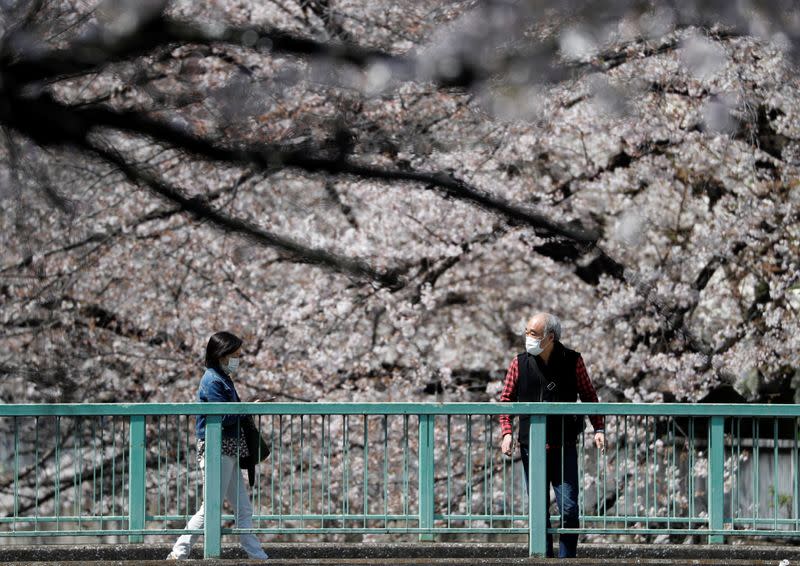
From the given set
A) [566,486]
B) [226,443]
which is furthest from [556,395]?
[226,443]

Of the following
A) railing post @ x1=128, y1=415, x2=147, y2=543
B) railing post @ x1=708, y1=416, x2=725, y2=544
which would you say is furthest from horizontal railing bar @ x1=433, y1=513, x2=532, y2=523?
railing post @ x1=128, y1=415, x2=147, y2=543

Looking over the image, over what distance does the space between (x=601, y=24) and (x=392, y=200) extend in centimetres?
322

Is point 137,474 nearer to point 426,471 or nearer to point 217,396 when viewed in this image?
point 217,396

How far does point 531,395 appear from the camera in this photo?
27.7 ft

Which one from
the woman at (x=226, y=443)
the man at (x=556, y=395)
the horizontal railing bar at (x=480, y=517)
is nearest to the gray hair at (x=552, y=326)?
the man at (x=556, y=395)

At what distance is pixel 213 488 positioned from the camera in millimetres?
8484

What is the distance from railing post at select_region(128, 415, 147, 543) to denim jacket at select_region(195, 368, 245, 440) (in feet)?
1.17

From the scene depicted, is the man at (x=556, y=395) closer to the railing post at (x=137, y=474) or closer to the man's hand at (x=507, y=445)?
the man's hand at (x=507, y=445)

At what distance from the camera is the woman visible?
28.0 feet

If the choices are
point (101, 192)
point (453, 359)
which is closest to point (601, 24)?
point (453, 359)

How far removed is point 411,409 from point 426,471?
0.52 m

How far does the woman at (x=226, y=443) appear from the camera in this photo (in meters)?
8.53

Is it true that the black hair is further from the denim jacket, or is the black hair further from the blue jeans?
the blue jeans

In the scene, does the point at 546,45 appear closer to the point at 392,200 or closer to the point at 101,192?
the point at 392,200
